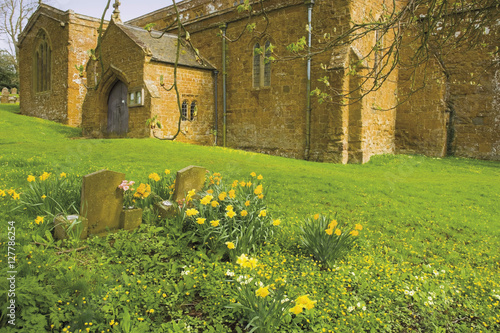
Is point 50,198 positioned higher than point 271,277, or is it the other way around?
point 50,198

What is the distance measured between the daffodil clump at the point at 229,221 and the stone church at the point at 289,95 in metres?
9.83

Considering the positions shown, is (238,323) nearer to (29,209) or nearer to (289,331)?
(289,331)

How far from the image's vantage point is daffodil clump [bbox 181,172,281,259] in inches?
189

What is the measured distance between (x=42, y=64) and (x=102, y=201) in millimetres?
29666

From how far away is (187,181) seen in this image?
5941 mm

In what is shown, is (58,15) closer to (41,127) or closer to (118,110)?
(41,127)

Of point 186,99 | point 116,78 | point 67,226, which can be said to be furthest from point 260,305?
point 116,78

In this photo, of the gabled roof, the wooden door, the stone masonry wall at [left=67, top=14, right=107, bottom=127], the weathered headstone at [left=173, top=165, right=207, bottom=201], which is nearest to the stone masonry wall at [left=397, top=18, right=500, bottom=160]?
the weathered headstone at [left=173, top=165, right=207, bottom=201]

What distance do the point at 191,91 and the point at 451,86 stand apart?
43.4 ft

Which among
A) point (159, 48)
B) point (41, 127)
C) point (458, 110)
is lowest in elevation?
point (41, 127)

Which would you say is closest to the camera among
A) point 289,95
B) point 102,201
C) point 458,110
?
point 102,201

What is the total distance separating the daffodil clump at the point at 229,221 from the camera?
4812 mm

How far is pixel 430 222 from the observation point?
24.6ft

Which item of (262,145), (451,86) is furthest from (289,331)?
(451,86)
